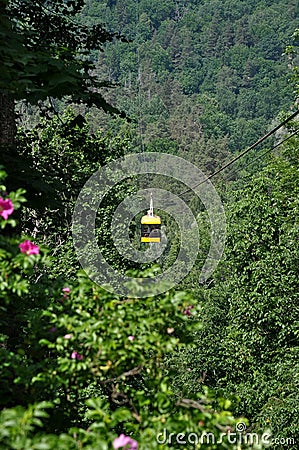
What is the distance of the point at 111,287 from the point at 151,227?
13.2 meters

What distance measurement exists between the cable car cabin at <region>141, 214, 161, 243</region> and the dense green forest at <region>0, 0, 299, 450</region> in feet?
1.75

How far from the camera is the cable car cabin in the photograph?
53.7 feet

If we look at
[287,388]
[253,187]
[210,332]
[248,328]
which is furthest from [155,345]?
[210,332]

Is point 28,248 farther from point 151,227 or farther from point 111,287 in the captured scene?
point 151,227

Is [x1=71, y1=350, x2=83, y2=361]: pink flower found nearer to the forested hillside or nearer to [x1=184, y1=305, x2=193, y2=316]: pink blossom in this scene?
[x1=184, y1=305, x2=193, y2=316]: pink blossom


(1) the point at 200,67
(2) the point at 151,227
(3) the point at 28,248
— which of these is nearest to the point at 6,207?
(3) the point at 28,248

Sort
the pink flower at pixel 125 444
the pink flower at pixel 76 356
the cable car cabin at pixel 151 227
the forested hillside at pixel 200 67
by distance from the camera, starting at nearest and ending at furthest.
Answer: the pink flower at pixel 125 444, the pink flower at pixel 76 356, the cable car cabin at pixel 151 227, the forested hillside at pixel 200 67

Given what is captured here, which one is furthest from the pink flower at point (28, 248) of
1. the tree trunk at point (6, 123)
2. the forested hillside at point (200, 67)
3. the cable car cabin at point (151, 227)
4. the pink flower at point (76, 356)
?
the forested hillside at point (200, 67)

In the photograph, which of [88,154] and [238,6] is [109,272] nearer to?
[88,154]

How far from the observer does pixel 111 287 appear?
3318 millimetres

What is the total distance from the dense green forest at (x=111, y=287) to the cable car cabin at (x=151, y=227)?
0.53 m

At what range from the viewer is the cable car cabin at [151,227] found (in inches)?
645

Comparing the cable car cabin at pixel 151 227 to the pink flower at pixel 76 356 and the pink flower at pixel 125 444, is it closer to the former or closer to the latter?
the pink flower at pixel 76 356

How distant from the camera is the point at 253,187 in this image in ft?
47.5
